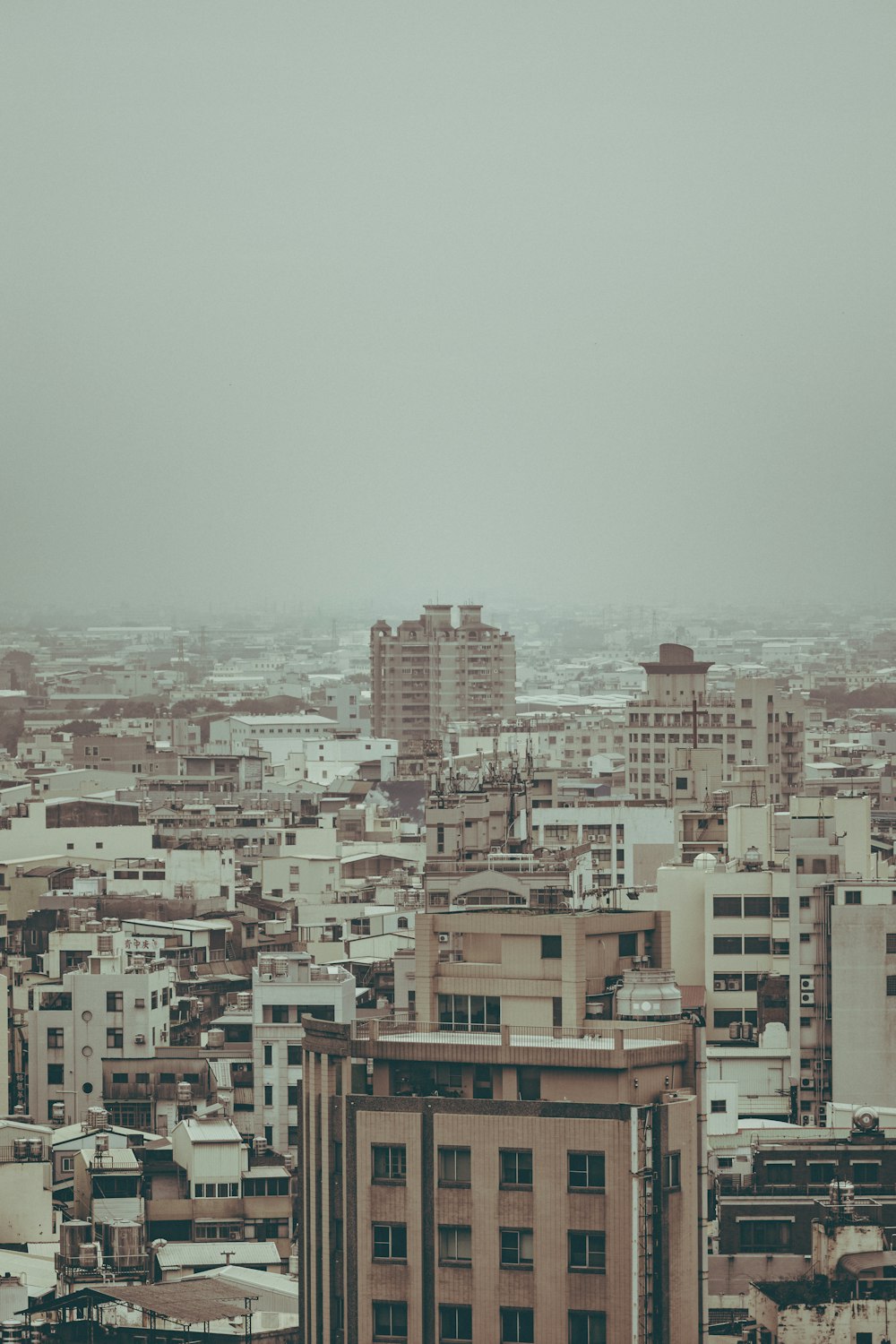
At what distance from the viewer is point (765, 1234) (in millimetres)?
14891

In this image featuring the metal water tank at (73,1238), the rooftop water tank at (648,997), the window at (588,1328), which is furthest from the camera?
the metal water tank at (73,1238)

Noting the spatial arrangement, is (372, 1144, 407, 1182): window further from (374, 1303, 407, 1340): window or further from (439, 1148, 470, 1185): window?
(374, 1303, 407, 1340): window

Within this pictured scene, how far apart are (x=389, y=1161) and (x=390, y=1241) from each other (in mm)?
275

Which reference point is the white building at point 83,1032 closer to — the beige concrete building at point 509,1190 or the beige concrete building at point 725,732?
the beige concrete building at point 509,1190

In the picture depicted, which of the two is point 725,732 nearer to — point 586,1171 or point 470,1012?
point 470,1012

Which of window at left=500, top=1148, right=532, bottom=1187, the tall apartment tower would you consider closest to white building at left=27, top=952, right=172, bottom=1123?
window at left=500, top=1148, right=532, bottom=1187

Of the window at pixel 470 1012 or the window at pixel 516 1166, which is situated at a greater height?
the window at pixel 470 1012

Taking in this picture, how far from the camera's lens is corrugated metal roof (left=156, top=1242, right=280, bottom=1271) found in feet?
53.4

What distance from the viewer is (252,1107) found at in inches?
838

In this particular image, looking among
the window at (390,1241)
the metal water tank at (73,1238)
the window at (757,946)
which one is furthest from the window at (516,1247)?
the window at (757,946)

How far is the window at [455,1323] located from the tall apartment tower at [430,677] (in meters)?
75.2

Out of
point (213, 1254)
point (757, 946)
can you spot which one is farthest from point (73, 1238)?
point (757, 946)

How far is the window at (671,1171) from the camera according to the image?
11634 millimetres

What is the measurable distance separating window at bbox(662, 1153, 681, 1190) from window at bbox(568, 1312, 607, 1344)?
0.50 metres
